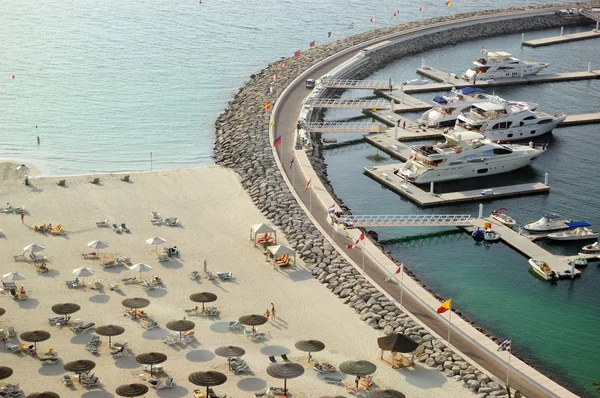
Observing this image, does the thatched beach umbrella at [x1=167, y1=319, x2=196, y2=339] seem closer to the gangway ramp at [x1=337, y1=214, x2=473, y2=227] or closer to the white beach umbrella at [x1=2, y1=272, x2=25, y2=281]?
the white beach umbrella at [x1=2, y1=272, x2=25, y2=281]

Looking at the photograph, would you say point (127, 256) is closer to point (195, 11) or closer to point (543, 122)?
point (543, 122)

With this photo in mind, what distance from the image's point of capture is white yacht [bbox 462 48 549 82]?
362ft

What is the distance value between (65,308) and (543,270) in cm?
3016

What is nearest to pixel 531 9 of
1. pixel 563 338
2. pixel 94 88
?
pixel 94 88

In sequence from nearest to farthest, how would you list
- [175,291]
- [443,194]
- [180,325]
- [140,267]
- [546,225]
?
[180,325] < [175,291] < [140,267] < [546,225] < [443,194]

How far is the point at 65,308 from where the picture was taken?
55.8m

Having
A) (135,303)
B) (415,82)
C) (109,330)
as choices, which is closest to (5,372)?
(109,330)

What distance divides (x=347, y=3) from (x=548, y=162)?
251ft

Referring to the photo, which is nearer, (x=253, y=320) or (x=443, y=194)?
(x=253, y=320)

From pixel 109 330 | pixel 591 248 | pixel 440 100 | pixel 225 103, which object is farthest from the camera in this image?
pixel 225 103

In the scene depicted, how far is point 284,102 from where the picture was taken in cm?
9975

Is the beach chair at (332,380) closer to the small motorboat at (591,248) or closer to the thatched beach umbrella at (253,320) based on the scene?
the thatched beach umbrella at (253,320)

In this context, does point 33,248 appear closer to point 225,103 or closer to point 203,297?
point 203,297

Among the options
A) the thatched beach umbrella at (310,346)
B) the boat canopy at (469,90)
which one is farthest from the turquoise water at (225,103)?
the thatched beach umbrella at (310,346)
